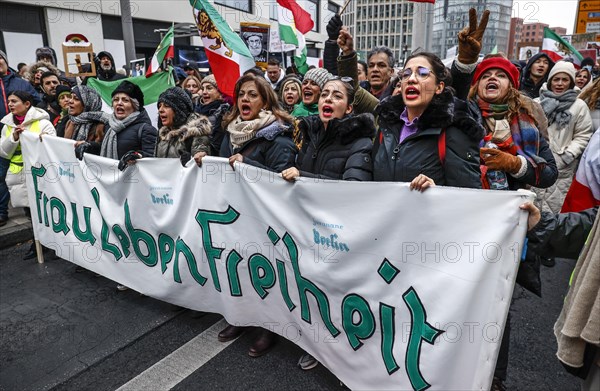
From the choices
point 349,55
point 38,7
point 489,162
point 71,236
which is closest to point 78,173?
point 71,236

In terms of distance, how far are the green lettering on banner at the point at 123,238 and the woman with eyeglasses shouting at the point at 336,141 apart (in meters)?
1.63

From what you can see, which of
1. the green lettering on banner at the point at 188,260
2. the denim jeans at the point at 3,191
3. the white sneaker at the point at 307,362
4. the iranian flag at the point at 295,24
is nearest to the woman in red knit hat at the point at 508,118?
the white sneaker at the point at 307,362

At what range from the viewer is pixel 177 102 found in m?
3.58

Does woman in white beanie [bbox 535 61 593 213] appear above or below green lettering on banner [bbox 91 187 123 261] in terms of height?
above

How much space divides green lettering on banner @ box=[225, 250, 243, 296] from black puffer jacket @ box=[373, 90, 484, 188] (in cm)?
112

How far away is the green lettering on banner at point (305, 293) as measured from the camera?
246cm

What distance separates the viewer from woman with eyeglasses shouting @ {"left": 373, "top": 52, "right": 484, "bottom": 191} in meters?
2.19

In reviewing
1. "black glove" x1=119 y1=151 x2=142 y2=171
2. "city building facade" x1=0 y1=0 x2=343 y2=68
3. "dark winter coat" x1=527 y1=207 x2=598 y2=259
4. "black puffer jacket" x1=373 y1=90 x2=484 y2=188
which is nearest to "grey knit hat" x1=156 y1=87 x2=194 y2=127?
"black glove" x1=119 y1=151 x2=142 y2=171

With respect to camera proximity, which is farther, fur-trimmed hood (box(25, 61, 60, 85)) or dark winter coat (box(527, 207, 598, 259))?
fur-trimmed hood (box(25, 61, 60, 85))

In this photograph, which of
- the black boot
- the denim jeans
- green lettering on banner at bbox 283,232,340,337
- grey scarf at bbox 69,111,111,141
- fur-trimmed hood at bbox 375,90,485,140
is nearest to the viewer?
fur-trimmed hood at bbox 375,90,485,140

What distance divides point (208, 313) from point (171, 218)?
83 centimetres

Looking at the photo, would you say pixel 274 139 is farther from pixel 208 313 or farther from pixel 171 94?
pixel 208 313

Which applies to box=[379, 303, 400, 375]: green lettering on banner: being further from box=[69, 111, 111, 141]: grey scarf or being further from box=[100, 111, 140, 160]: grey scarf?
box=[69, 111, 111, 141]: grey scarf

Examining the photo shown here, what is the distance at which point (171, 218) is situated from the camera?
3.18 meters
